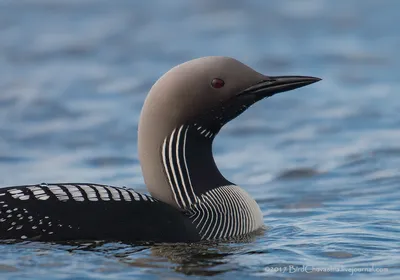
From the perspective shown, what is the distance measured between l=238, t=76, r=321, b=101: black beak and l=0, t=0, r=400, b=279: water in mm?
752

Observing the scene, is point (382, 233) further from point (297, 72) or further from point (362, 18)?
point (362, 18)

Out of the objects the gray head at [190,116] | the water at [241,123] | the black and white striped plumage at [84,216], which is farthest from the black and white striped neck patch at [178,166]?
the water at [241,123]

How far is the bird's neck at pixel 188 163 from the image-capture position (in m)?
6.03

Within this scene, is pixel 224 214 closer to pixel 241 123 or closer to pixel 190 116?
pixel 190 116

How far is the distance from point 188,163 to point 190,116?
0.84ft

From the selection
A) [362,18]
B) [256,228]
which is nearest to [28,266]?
[256,228]

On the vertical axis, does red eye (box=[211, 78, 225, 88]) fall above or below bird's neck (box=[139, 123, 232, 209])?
above

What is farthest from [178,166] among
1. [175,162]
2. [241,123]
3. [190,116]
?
[241,123]

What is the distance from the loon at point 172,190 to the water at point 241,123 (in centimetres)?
9

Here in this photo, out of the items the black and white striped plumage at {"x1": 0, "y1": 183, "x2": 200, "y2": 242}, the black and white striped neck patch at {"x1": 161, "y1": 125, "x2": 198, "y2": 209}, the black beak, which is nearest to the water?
the black and white striped plumage at {"x1": 0, "y1": 183, "x2": 200, "y2": 242}

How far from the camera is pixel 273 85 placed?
20.2ft

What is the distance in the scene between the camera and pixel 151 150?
601 centimetres

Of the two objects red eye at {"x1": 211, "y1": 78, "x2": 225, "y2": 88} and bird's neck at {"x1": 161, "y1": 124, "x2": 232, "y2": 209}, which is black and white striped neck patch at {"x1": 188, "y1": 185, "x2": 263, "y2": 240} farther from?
red eye at {"x1": 211, "y1": 78, "x2": 225, "y2": 88}

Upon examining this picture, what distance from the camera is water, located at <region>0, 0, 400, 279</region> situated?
5.62 meters
